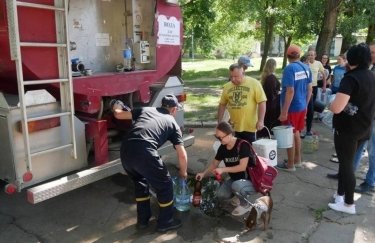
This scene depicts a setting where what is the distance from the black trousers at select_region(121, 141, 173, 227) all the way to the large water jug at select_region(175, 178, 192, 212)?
1.41ft

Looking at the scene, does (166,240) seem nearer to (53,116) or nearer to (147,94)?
(53,116)

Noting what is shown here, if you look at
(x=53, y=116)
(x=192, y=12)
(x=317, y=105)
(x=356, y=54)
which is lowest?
(x=317, y=105)

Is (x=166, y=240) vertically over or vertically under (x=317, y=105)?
under

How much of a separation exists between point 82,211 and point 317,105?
5.11 metres

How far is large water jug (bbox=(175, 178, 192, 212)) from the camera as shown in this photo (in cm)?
424

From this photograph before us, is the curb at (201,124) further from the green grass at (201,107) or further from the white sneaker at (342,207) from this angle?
the white sneaker at (342,207)

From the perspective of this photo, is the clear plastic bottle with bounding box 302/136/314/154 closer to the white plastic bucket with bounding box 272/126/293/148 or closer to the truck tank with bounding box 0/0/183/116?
the white plastic bucket with bounding box 272/126/293/148

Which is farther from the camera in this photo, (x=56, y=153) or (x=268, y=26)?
(x=268, y=26)

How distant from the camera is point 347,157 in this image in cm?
403

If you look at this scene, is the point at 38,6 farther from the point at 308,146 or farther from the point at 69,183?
the point at 308,146

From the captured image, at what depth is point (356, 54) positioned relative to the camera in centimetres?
384

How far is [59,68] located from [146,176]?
1287 millimetres

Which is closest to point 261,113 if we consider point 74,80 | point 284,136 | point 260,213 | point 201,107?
point 284,136

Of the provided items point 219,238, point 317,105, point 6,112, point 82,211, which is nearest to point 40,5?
point 6,112
